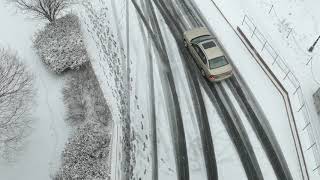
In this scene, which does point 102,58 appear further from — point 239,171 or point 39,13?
point 239,171

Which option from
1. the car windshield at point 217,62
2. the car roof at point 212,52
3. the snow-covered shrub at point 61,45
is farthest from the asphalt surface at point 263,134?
the snow-covered shrub at point 61,45

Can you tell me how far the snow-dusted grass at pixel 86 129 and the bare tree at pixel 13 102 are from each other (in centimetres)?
249

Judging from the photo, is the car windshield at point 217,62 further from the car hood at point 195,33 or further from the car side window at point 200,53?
the car hood at point 195,33

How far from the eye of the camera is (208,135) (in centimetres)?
2248

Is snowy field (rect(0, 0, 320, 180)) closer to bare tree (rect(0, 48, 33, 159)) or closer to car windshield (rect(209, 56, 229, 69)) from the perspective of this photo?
bare tree (rect(0, 48, 33, 159))

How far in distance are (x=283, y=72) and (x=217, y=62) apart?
4.21 meters

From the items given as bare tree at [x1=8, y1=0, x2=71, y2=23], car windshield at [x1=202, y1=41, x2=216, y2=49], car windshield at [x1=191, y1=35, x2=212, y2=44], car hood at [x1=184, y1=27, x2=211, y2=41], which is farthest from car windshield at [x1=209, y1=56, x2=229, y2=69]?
bare tree at [x1=8, y1=0, x2=71, y2=23]

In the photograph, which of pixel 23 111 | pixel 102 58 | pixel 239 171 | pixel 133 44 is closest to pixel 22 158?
pixel 23 111

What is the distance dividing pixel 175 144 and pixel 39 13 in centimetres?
1396

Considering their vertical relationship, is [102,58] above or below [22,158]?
above

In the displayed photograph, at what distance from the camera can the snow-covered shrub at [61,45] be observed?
2677cm

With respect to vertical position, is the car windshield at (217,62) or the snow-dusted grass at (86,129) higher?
the car windshield at (217,62)

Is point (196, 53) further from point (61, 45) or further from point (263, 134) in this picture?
point (61, 45)

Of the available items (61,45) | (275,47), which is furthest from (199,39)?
(61,45)
